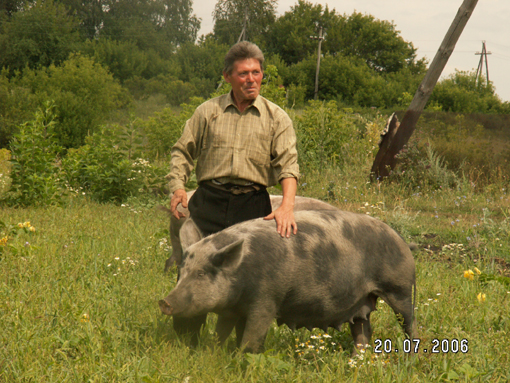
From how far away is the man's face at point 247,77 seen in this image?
3.05m

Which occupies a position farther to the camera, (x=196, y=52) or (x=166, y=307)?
(x=196, y=52)

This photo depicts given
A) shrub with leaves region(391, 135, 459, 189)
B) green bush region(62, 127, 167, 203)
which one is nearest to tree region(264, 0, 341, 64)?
shrub with leaves region(391, 135, 459, 189)

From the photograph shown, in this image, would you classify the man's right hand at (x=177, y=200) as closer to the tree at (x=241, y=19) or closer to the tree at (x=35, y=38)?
the tree at (x=35, y=38)

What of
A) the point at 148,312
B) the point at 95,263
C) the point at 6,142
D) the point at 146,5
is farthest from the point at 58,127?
the point at 146,5

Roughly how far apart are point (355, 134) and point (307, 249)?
9899mm

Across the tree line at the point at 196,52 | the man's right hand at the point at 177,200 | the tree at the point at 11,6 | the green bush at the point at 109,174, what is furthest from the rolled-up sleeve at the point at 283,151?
the tree at the point at 11,6

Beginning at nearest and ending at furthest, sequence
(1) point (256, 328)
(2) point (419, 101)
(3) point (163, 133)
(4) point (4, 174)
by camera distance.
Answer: (1) point (256, 328), (2) point (419, 101), (4) point (4, 174), (3) point (163, 133)

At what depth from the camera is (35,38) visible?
34938 mm

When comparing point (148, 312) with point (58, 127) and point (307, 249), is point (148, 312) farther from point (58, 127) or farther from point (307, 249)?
point (58, 127)

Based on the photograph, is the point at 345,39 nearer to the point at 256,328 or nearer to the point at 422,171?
the point at 422,171

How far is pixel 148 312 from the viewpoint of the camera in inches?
139

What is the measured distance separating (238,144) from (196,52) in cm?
4272

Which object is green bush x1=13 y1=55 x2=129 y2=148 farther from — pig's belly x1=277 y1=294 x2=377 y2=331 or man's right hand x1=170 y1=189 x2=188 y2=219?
pig's belly x1=277 y1=294 x2=377 y2=331

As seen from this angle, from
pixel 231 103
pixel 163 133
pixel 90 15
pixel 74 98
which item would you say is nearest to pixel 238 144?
pixel 231 103
